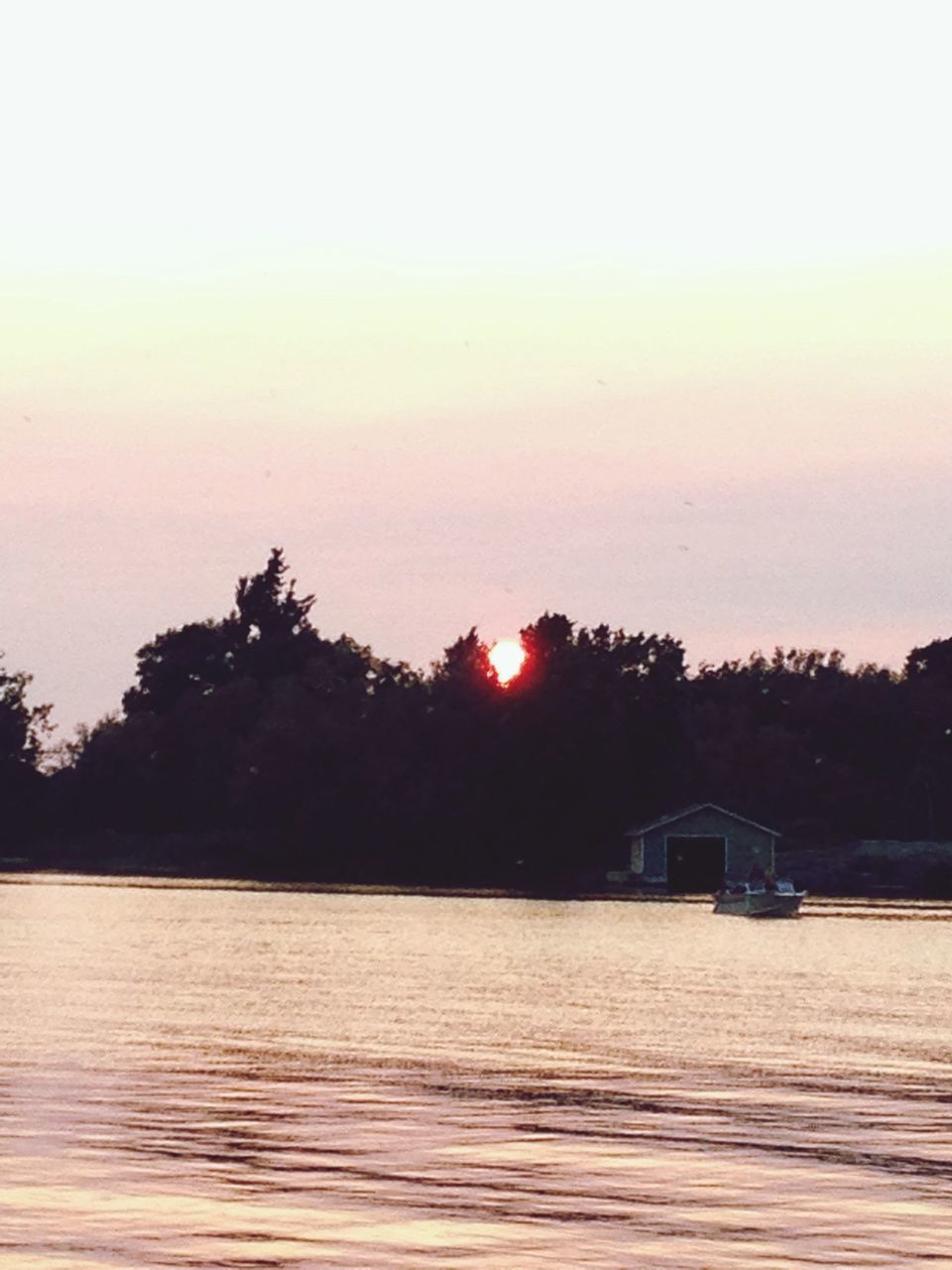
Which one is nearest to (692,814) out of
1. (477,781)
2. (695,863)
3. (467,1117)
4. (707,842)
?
(707,842)

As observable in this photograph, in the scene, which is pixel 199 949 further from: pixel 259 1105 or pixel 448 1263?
pixel 448 1263

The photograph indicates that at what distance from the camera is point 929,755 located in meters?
196

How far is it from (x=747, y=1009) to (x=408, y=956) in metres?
25.4

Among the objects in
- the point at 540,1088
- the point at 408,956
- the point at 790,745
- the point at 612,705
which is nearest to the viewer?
the point at 540,1088

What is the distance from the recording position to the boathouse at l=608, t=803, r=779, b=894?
491 feet

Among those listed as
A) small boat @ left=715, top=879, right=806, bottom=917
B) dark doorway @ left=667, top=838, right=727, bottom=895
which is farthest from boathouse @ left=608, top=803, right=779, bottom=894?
small boat @ left=715, top=879, right=806, bottom=917

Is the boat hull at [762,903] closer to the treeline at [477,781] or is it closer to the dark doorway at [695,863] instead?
the dark doorway at [695,863]

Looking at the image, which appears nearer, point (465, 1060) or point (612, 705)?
point (465, 1060)

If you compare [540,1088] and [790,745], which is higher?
[790,745]

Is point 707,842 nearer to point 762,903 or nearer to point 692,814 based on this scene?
point 692,814

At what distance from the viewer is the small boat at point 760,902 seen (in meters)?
125

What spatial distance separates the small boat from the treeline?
33677 millimetres

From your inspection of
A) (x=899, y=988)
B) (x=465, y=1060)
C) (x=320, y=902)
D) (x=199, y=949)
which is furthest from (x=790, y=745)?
(x=465, y=1060)

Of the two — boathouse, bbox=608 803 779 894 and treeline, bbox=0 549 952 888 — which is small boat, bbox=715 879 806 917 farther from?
treeline, bbox=0 549 952 888
